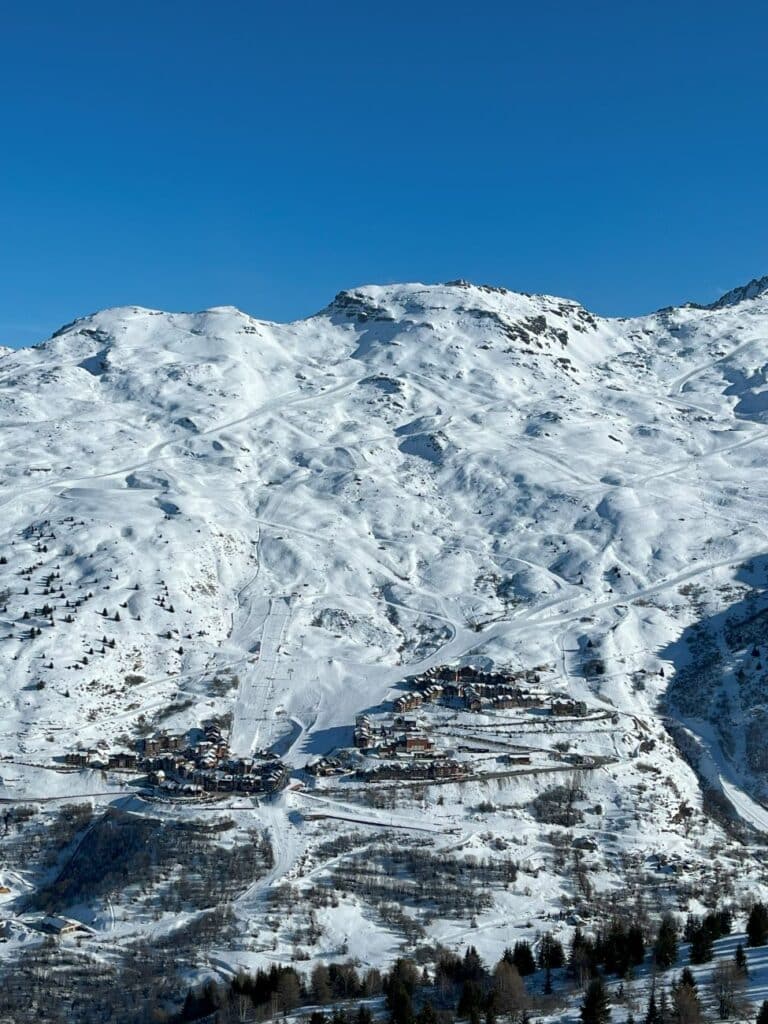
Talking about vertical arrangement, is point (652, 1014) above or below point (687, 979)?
below

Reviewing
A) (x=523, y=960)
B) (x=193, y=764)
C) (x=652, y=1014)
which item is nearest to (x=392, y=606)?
(x=193, y=764)

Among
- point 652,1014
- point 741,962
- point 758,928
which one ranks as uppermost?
point 758,928

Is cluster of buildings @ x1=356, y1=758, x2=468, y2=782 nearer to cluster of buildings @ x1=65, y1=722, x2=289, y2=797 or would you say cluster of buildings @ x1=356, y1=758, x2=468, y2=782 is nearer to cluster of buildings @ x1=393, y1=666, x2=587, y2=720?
cluster of buildings @ x1=65, y1=722, x2=289, y2=797

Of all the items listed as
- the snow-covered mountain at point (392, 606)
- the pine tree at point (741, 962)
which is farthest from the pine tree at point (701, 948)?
the snow-covered mountain at point (392, 606)

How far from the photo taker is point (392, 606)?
→ 5049 inches

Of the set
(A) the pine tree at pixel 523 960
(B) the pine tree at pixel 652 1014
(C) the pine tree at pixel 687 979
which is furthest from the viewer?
(A) the pine tree at pixel 523 960

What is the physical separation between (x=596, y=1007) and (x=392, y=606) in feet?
251

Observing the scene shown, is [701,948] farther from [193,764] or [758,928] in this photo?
[193,764]

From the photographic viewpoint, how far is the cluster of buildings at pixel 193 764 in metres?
87.6

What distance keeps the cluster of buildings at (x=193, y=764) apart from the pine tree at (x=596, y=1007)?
38.4 metres

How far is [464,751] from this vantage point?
311 feet

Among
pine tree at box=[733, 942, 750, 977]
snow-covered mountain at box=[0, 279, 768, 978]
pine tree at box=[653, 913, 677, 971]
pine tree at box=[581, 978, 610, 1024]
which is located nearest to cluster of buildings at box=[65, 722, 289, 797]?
snow-covered mountain at box=[0, 279, 768, 978]

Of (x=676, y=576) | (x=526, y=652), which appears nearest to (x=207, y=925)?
(x=526, y=652)

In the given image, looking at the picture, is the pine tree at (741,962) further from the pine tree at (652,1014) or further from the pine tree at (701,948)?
the pine tree at (652,1014)
